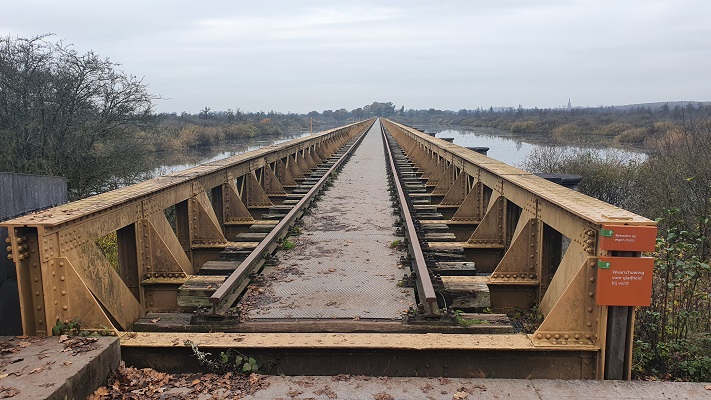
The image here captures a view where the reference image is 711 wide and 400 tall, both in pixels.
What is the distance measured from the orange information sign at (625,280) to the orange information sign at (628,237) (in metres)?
0.09

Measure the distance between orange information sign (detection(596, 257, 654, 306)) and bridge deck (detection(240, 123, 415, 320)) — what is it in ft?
5.27

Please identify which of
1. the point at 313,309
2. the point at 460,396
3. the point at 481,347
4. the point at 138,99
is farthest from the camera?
the point at 138,99

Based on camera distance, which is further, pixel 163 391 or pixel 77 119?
pixel 77 119

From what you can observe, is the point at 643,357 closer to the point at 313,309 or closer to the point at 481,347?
the point at 481,347

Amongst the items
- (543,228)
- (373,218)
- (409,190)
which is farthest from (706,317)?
(409,190)

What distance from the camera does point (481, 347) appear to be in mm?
3699

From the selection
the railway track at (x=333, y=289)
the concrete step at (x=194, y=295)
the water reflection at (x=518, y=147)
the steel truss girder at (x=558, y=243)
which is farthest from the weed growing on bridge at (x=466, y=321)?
the water reflection at (x=518, y=147)

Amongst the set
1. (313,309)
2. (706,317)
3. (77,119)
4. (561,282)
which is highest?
(77,119)

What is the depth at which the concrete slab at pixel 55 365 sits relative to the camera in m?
2.97

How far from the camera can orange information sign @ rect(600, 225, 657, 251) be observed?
341cm

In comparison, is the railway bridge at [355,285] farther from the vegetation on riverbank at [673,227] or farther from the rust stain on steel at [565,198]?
the vegetation on riverbank at [673,227]

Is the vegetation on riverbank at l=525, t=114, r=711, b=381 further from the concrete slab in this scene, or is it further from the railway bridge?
the concrete slab

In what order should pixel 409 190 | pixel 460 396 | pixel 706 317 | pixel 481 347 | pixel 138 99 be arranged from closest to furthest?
pixel 460 396 → pixel 481 347 → pixel 706 317 → pixel 409 190 → pixel 138 99

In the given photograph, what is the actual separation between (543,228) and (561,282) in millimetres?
829
